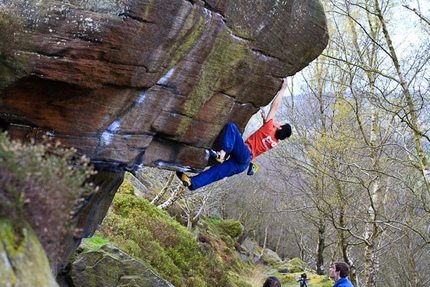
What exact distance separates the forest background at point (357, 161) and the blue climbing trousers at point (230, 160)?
508 cm

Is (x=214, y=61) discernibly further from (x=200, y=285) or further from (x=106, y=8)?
(x=200, y=285)

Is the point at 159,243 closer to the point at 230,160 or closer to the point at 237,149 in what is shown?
the point at 230,160

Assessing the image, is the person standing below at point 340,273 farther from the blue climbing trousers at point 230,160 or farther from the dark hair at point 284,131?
the dark hair at point 284,131

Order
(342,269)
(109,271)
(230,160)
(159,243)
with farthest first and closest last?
(159,243)
(109,271)
(230,160)
(342,269)

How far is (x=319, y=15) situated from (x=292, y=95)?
64.0 ft

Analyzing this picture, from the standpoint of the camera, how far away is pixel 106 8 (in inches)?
247

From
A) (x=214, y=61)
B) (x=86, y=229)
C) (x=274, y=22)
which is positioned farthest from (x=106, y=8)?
(x=86, y=229)

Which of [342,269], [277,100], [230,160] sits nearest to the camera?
[342,269]

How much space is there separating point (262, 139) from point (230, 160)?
86 centimetres

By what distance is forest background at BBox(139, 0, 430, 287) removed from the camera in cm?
1387

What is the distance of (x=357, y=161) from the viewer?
20.8m

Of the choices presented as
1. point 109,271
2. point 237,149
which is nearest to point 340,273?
point 237,149

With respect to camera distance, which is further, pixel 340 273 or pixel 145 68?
pixel 340 273

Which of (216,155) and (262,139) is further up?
(262,139)
